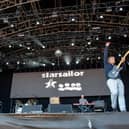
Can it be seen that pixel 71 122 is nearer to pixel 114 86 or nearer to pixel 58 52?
pixel 114 86

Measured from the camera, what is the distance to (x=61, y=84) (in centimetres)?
1541

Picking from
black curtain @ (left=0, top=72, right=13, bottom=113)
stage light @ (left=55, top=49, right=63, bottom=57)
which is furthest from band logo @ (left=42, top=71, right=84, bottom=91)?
black curtain @ (left=0, top=72, right=13, bottom=113)

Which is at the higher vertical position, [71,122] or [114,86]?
[114,86]

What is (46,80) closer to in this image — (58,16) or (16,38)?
(16,38)

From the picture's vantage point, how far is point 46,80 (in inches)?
626

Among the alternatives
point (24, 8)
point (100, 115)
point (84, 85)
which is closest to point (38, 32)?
point (24, 8)

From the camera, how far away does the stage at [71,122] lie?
1.51m

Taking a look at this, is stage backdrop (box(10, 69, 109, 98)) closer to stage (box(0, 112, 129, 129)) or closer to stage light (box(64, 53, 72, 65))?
stage light (box(64, 53, 72, 65))

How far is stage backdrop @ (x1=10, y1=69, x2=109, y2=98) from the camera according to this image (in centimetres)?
1505

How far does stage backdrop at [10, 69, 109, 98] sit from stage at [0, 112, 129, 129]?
13441mm

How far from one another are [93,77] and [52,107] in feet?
35.4

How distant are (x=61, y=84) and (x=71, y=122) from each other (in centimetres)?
1390

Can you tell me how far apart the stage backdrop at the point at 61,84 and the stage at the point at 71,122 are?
13441mm

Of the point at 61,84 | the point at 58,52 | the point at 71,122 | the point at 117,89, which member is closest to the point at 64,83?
the point at 61,84
